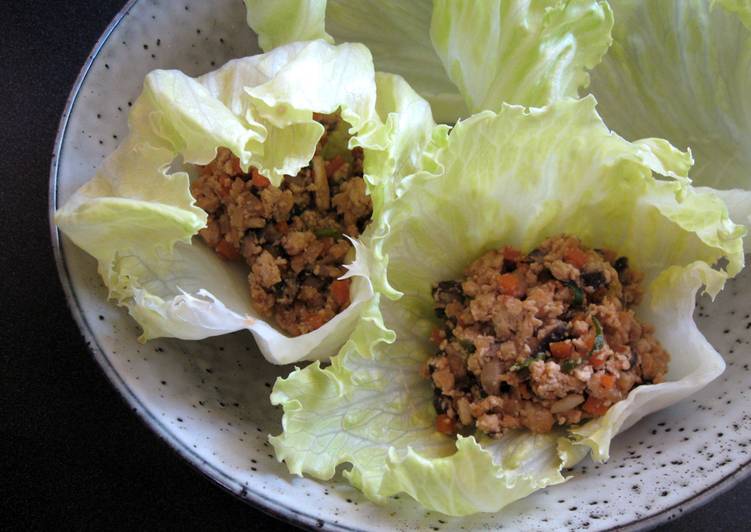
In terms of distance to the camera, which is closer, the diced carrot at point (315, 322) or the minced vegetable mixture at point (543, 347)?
the minced vegetable mixture at point (543, 347)

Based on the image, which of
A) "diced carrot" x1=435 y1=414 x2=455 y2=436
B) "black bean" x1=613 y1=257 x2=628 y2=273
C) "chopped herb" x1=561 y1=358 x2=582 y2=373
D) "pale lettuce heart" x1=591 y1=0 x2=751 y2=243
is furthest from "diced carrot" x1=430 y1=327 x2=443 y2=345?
"pale lettuce heart" x1=591 y1=0 x2=751 y2=243

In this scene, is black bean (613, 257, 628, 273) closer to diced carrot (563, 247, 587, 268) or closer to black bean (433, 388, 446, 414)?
diced carrot (563, 247, 587, 268)

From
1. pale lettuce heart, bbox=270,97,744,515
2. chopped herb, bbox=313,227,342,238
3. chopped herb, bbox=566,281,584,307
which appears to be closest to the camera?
pale lettuce heart, bbox=270,97,744,515

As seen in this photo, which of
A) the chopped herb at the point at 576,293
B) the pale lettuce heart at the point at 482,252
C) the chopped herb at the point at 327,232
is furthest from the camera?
the chopped herb at the point at 327,232

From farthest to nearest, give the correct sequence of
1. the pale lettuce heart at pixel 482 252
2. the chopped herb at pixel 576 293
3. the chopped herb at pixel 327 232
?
1. the chopped herb at pixel 327 232
2. the chopped herb at pixel 576 293
3. the pale lettuce heart at pixel 482 252

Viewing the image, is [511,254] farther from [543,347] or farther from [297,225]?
[297,225]

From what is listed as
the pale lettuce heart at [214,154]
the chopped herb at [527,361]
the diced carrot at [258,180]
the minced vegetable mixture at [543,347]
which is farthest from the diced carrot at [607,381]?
the diced carrot at [258,180]

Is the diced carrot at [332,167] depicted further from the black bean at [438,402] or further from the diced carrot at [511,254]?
the black bean at [438,402]
